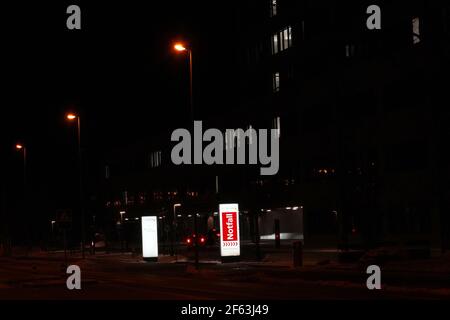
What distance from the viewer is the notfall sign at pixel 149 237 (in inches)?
1665

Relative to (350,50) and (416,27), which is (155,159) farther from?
(416,27)

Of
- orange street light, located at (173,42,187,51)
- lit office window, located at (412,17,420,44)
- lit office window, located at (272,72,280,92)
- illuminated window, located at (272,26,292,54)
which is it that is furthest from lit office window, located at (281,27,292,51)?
orange street light, located at (173,42,187,51)

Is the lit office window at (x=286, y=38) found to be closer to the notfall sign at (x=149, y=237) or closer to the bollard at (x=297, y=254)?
the notfall sign at (x=149, y=237)

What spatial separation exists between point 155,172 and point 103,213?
11.5 meters

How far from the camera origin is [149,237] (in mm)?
Answer: 42312

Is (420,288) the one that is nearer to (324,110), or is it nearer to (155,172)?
(324,110)

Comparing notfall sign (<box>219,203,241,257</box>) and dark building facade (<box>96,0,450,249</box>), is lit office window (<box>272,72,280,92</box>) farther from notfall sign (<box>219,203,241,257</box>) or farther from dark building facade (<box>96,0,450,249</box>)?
notfall sign (<box>219,203,241,257</box>)

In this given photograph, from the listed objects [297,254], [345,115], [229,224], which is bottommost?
[297,254]

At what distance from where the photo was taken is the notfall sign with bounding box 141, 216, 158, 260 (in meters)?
42.3

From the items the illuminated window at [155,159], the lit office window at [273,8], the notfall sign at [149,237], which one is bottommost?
the notfall sign at [149,237]

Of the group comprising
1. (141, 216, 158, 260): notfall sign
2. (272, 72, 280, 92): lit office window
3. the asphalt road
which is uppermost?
(272, 72, 280, 92): lit office window

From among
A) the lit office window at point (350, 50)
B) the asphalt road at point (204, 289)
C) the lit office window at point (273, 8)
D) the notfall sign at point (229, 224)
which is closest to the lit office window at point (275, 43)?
the lit office window at point (273, 8)

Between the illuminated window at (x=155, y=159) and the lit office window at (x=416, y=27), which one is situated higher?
the lit office window at (x=416, y=27)

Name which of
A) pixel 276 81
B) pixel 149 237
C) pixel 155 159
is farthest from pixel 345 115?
pixel 155 159
